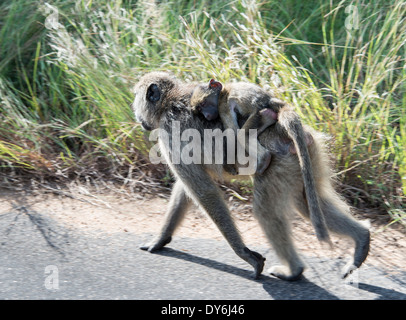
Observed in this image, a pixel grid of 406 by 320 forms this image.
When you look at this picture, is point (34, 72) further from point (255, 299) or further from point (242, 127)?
point (255, 299)

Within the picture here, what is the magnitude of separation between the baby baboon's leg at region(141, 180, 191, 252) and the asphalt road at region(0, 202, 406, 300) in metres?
0.06

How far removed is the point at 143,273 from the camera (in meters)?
3.51

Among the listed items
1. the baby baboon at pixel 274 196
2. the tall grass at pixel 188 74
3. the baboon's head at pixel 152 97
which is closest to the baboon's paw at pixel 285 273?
the baby baboon at pixel 274 196

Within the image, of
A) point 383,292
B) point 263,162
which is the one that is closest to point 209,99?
point 263,162

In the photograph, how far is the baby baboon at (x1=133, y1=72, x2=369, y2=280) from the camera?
131 inches

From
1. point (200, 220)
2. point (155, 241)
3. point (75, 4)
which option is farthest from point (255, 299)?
point (75, 4)

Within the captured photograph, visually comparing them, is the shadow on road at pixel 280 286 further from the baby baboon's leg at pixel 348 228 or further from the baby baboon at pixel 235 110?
the baby baboon at pixel 235 110

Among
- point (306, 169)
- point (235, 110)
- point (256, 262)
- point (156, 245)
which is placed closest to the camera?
point (306, 169)

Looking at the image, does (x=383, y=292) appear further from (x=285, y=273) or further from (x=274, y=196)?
(x=274, y=196)

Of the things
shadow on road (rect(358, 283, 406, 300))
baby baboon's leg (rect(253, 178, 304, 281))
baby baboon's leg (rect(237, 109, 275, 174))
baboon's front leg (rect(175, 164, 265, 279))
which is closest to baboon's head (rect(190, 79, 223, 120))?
baby baboon's leg (rect(237, 109, 275, 174))

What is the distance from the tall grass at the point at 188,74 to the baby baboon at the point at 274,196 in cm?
89

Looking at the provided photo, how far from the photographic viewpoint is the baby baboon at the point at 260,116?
3186 mm

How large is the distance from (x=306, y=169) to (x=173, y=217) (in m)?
1.13

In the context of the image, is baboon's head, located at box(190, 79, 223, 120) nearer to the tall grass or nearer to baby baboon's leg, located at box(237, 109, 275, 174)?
baby baboon's leg, located at box(237, 109, 275, 174)
